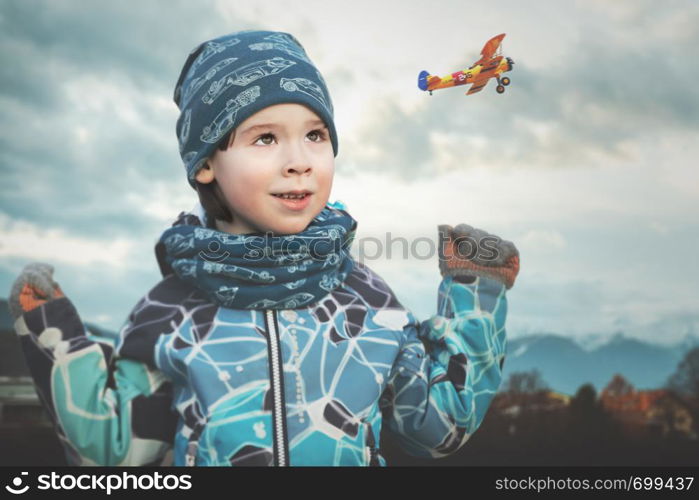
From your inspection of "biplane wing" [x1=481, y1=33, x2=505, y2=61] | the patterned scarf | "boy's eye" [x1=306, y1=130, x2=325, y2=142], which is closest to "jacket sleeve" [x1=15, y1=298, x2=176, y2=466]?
the patterned scarf

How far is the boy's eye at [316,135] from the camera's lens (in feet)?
5.54

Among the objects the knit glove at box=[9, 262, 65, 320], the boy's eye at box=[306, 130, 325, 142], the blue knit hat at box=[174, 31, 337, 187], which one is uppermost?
the blue knit hat at box=[174, 31, 337, 187]

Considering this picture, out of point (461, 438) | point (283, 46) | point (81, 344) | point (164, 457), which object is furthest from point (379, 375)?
point (283, 46)

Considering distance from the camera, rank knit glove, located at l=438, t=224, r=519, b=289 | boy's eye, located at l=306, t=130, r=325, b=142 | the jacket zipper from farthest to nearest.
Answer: knit glove, located at l=438, t=224, r=519, b=289 → boy's eye, located at l=306, t=130, r=325, b=142 → the jacket zipper

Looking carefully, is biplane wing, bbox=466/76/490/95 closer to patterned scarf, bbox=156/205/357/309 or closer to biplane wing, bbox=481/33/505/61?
biplane wing, bbox=481/33/505/61

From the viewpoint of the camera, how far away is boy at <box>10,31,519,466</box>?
1604mm

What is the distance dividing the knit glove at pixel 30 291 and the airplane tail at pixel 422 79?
1.08m

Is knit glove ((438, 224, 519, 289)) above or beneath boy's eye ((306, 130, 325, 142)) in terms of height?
beneath

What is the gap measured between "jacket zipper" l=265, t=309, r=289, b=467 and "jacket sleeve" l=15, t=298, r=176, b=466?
288 mm

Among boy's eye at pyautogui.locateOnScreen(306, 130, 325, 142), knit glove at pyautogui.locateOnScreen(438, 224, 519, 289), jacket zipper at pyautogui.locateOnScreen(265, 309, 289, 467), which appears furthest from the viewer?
knit glove at pyautogui.locateOnScreen(438, 224, 519, 289)

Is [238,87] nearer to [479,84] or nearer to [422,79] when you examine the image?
[422,79]

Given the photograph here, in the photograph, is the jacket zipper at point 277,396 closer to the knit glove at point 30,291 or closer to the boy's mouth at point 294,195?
the boy's mouth at point 294,195

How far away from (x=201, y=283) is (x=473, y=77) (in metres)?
0.92

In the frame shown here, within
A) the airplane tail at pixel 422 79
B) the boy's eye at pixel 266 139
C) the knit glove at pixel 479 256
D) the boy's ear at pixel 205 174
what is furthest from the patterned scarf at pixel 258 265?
the airplane tail at pixel 422 79
